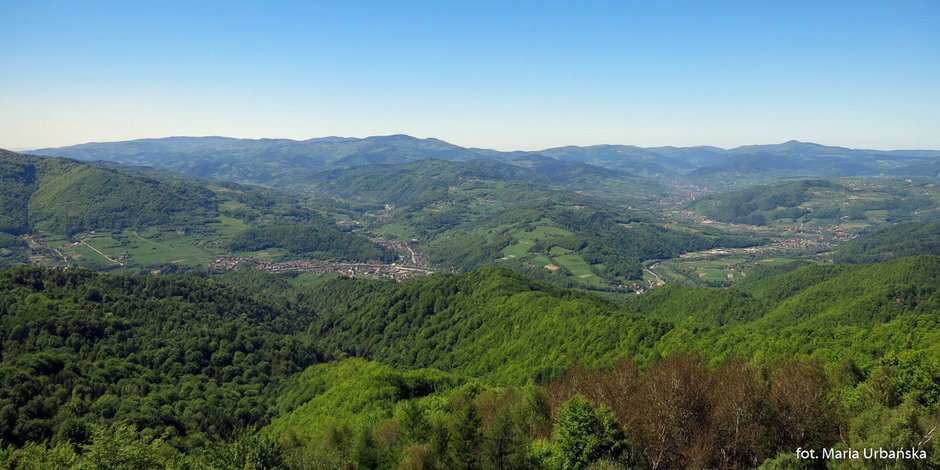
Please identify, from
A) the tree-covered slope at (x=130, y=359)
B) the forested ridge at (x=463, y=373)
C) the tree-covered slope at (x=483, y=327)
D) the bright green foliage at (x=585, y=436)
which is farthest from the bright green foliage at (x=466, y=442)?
the tree-covered slope at (x=130, y=359)

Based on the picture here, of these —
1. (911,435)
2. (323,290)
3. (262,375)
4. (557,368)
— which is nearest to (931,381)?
(911,435)

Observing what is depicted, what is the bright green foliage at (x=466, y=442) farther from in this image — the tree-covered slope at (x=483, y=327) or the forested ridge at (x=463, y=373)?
the tree-covered slope at (x=483, y=327)

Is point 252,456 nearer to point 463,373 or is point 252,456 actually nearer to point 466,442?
point 466,442

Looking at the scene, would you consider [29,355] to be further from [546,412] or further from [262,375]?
[546,412]

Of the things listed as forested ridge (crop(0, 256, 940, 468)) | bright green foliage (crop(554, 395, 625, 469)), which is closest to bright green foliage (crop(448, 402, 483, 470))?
forested ridge (crop(0, 256, 940, 468))

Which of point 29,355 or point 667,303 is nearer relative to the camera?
point 29,355

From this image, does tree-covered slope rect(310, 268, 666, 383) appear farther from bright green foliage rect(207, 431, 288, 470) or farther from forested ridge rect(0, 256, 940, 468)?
bright green foliage rect(207, 431, 288, 470)

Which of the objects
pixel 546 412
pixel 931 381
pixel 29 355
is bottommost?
pixel 29 355

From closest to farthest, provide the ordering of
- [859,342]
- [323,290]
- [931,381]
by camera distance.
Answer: [931,381], [859,342], [323,290]
